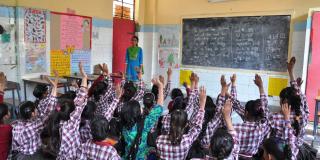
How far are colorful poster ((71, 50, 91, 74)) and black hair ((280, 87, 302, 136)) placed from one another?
388 cm

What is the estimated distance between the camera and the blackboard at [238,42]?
4754 mm

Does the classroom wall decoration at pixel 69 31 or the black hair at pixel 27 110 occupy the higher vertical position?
the classroom wall decoration at pixel 69 31

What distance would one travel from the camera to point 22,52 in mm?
4277

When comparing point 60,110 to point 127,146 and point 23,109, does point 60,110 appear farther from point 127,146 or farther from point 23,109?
point 127,146

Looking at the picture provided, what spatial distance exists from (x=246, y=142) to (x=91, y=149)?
3.39 feet

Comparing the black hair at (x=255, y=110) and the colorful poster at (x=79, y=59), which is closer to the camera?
the black hair at (x=255, y=110)

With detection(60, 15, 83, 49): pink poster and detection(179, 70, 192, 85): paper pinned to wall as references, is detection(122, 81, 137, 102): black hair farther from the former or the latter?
detection(179, 70, 192, 85): paper pinned to wall

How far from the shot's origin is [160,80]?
228 cm

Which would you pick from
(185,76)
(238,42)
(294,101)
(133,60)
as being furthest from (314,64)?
(133,60)

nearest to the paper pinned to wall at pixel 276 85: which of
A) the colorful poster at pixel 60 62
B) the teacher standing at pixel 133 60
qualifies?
the teacher standing at pixel 133 60

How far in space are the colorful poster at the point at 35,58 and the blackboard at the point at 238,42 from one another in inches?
110

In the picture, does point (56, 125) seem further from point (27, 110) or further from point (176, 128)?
point (176, 128)

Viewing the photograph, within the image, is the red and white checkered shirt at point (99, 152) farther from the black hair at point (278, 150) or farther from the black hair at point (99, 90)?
the black hair at point (99, 90)

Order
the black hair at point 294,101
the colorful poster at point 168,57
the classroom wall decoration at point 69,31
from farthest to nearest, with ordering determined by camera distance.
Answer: the colorful poster at point 168,57, the classroom wall decoration at point 69,31, the black hair at point 294,101
